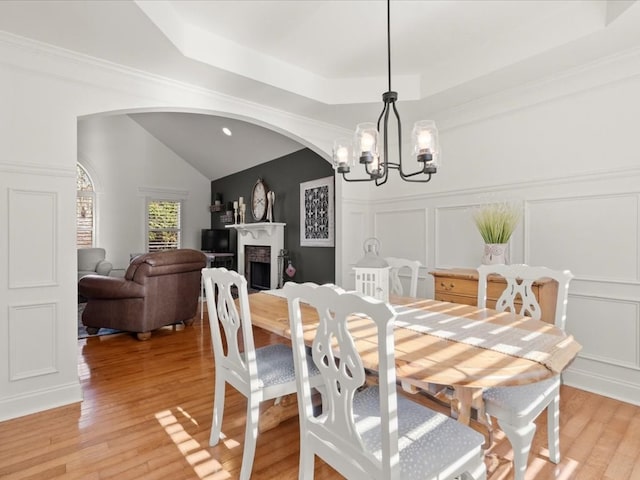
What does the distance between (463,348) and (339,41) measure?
8.00 ft

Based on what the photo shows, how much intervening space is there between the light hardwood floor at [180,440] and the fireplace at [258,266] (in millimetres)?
3441

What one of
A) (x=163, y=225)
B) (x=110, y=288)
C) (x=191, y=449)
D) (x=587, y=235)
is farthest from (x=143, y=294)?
(x=163, y=225)

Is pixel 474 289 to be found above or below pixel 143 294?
above

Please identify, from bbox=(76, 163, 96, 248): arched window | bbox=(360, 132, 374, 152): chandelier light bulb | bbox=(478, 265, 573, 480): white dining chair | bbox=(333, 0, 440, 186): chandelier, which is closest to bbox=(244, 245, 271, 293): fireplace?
bbox=(76, 163, 96, 248): arched window

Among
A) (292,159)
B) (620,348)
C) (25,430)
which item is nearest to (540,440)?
(620,348)

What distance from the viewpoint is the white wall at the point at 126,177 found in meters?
6.82

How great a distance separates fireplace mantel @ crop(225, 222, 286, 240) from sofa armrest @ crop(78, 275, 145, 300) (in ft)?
8.25

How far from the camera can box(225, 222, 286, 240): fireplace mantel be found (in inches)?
232

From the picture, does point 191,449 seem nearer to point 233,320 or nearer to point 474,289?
point 233,320

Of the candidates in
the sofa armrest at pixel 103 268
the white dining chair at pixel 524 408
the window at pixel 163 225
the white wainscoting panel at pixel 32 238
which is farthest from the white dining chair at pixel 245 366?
the window at pixel 163 225

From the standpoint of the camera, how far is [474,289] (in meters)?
2.74

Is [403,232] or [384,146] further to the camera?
[403,232]

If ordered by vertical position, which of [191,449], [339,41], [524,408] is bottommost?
[191,449]

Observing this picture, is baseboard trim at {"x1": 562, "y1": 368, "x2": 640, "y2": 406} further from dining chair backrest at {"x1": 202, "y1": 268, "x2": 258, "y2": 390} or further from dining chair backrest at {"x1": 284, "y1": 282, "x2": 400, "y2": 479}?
dining chair backrest at {"x1": 202, "y1": 268, "x2": 258, "y2": 390}
